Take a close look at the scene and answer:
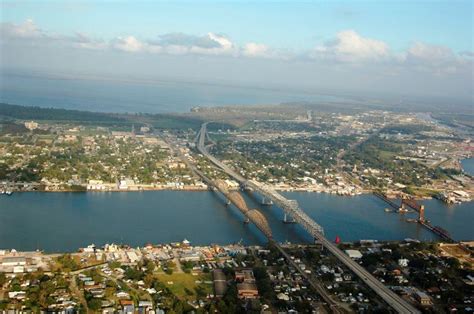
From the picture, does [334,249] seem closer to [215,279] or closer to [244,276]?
[244,276]

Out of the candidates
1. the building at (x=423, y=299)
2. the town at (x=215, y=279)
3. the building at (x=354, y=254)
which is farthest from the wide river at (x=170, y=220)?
the building at (x=423, y=299)

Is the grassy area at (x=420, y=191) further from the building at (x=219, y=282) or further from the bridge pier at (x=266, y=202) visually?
the building at (x=219, y=282)

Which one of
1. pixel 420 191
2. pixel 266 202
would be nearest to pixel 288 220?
pixel 266 202

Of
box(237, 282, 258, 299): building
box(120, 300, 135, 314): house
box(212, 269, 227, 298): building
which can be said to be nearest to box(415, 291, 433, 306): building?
box(237, 282, 258, 299): building

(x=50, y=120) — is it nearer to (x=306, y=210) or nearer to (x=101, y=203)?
(x=101, y=203)

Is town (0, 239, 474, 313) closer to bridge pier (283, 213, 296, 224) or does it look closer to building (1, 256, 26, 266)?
building (1, 256, 26, 266)
